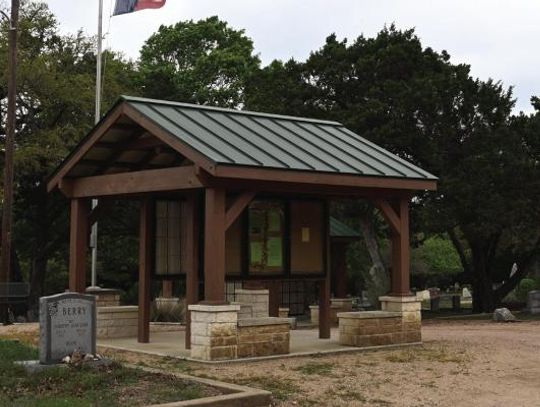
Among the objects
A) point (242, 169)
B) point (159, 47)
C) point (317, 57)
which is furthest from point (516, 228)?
point (159, 47)

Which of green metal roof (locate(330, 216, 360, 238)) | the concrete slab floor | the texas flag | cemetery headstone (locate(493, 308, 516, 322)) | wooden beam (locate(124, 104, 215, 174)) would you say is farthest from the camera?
green metal roof (locate(330, 216, 360, 238))

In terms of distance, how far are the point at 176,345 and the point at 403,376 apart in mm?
5243

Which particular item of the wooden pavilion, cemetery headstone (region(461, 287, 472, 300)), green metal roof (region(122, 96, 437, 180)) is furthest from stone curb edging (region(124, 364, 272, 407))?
cemetery headstone (region(461, 287, 472, 300))

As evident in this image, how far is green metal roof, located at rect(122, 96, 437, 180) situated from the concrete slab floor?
3315mm

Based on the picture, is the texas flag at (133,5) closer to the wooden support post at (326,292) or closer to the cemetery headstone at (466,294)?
the wooden support post at (326,292)

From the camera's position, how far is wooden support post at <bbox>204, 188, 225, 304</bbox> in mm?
12203

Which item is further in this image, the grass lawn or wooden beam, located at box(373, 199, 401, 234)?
wooden beam, located at box(373, 199, 401, 234)

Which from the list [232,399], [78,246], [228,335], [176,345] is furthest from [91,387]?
[78,246]

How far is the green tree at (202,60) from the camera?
48531 millimetres

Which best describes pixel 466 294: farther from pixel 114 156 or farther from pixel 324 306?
pixel 114 156

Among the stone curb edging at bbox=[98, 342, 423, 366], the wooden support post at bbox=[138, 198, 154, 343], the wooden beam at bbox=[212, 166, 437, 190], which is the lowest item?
the stone curb edging at bbox=[98, 342, 423, 366]

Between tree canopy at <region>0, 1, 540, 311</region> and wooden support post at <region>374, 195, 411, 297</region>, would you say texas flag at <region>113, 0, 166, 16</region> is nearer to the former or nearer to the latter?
tree canopy at <region>0, 1, 540, 311</region>

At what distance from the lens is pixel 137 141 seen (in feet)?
48.1

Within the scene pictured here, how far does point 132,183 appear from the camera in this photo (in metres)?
13.9
